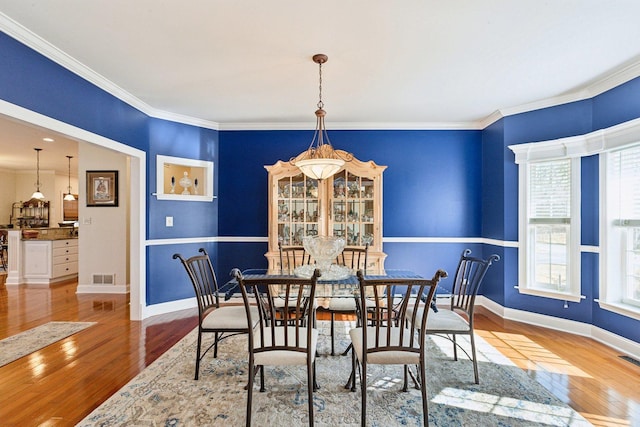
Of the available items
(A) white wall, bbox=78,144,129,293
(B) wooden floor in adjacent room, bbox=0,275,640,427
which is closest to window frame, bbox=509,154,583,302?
(B) wooden floor in adjacent room, bbox=0,275,640,427

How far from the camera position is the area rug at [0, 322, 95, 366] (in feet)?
9.62

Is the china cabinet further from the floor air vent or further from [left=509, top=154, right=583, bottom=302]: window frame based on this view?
the floor air vent

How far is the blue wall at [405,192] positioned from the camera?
368 centimetres

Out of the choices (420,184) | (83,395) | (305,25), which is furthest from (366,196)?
(83,395)

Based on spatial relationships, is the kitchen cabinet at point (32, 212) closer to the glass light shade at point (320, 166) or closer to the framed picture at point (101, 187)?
the framed picture at point (101, 187)

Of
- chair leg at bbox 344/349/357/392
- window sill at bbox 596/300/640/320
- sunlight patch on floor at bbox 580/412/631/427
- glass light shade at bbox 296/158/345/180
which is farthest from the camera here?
window sill at bbox 596/300/640/320

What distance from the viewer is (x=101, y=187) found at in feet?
17.3

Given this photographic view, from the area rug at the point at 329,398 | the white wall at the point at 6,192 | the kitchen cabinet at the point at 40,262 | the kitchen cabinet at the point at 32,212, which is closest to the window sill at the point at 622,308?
the area rug at the point at 329,398

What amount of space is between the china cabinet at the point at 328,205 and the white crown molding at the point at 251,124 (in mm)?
738

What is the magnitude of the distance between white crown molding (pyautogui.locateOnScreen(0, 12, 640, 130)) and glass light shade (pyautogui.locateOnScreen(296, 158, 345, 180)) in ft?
6.69

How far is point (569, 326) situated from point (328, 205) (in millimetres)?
2970

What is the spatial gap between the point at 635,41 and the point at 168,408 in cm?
419

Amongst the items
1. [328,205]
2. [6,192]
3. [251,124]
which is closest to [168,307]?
[328,205]

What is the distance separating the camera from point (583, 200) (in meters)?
3.44
